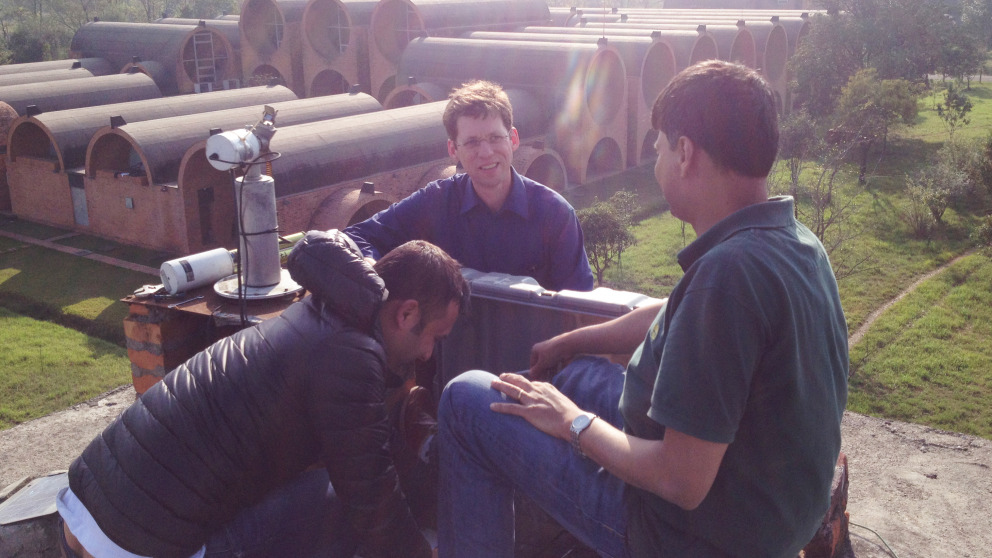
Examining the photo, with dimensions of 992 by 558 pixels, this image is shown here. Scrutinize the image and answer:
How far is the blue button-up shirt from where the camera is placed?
4.87 metres

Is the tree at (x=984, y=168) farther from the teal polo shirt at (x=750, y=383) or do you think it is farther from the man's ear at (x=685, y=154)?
the man's ear at (x=685, y=154)

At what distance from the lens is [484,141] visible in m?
4.72

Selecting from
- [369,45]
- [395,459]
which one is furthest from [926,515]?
[369,45]

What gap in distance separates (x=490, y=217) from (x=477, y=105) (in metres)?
0.66

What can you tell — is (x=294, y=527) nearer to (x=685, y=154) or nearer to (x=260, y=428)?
(x=260, y=428)

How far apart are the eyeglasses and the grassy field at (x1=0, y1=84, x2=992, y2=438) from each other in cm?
577

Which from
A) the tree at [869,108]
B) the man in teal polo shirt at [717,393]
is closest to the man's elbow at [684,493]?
the man in teal polo shirt at [717,393]

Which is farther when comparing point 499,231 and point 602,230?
point 602,230

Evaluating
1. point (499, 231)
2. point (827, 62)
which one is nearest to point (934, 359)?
point (499, 231)

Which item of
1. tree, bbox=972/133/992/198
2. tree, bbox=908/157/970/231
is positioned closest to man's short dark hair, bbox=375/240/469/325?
tree, bbox=908/157/970/231

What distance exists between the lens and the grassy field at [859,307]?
880cm

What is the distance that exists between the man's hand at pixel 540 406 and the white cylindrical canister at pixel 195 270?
294cm

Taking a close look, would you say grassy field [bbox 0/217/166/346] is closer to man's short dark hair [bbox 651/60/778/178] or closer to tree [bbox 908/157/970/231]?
man's short dark hair [bbox 651/60/778/178]

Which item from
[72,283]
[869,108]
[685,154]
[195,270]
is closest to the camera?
[685,154]
